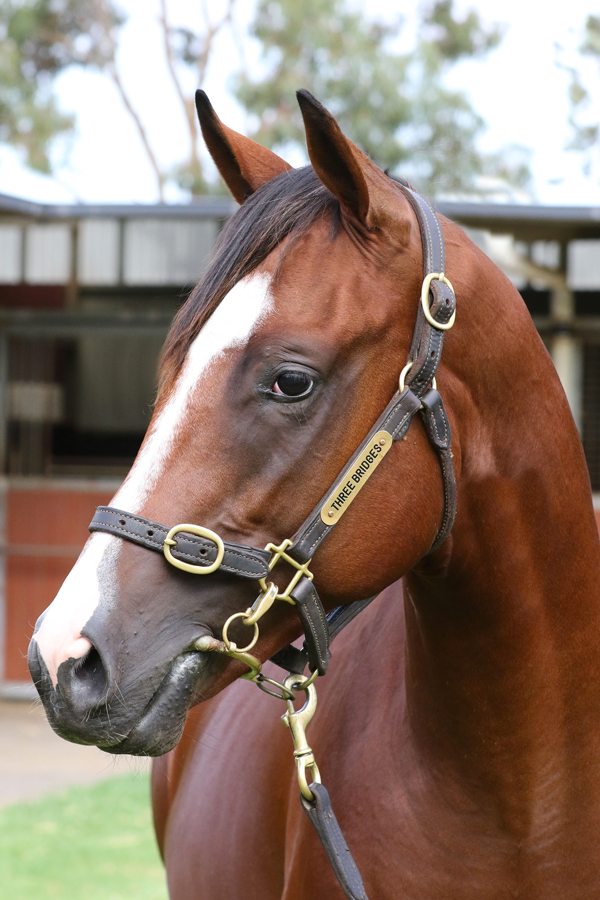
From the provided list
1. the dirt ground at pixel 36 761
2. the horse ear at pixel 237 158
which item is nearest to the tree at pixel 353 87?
the dirt ground at pixel 36 761

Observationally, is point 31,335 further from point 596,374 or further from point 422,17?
point 422,17

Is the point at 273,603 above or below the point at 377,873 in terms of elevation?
above

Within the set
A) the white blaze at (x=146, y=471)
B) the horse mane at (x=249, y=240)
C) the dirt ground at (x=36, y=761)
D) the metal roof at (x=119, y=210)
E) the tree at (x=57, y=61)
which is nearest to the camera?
the white blaze at (x=146, y=471)

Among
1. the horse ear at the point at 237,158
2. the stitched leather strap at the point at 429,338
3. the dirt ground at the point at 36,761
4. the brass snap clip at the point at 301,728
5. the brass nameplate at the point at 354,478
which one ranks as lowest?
the dirt ground at the point at 36,761

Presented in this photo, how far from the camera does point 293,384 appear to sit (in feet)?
4.77

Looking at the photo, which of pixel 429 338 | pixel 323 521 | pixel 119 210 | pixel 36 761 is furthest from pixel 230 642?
pixel 119 210

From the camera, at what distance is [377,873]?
64.6 inches

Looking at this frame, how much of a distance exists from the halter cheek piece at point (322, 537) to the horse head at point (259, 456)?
0.02 meters

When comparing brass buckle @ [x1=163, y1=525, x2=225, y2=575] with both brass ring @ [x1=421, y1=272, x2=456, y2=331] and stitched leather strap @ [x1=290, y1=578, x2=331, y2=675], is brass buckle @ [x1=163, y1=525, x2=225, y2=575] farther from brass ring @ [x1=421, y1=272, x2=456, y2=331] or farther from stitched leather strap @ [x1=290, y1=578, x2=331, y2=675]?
brass ring @ [x1=421, y1=272, x2=456, y2=331]

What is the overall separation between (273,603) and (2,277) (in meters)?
8.37

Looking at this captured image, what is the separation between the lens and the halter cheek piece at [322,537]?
4.60 ft

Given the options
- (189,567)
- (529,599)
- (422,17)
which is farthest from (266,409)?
(422,17)

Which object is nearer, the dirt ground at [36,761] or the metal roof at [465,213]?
the dirt ground at [36,761]

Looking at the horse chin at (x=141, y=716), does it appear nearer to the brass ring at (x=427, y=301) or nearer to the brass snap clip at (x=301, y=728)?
the brass snap clip at (x=301, y=728)
